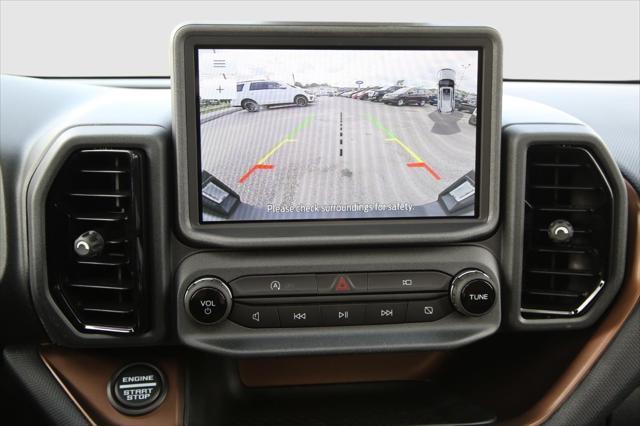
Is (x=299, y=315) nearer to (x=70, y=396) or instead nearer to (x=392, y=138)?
(x=392, y=138)

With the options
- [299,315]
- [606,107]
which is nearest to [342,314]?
[299,315]

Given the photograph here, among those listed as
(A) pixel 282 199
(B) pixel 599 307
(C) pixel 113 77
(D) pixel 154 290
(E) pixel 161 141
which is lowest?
(B) pixel 599 307

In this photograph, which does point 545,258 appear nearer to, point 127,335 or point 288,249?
point 288,249

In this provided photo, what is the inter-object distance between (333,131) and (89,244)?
64 cm

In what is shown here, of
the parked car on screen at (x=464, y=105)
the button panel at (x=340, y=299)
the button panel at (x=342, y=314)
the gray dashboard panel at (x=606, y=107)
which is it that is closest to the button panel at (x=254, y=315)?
the button panel at (x=340, y=299)

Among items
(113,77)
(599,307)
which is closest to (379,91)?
(599,307)

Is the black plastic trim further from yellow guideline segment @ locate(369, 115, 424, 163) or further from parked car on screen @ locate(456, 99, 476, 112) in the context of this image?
yellow guideline segment @ locate(369, 115, 424, 163)

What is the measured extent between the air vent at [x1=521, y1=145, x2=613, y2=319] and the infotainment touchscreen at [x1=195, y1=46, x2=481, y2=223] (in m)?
0.22

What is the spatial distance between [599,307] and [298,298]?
799 millimetres

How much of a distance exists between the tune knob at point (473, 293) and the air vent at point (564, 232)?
0.14 m

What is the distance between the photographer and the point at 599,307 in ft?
6.13

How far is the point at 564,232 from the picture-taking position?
1806mm

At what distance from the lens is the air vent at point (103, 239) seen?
166cm

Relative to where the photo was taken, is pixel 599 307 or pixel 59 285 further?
pixel 599 307
